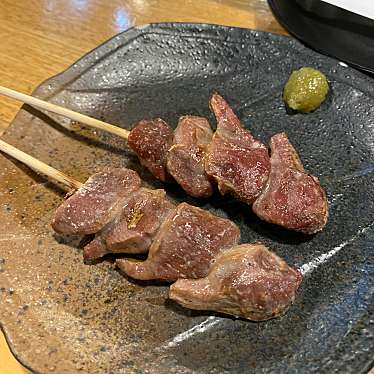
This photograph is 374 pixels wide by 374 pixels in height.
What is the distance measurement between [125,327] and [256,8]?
2908mm

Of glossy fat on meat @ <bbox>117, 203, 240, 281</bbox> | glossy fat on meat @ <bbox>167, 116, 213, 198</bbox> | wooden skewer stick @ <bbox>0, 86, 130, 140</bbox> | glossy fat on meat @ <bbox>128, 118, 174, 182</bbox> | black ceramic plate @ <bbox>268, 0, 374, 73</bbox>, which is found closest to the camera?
glossy fat on meat @ <bbox>117, 203, 240, 281</bbox>

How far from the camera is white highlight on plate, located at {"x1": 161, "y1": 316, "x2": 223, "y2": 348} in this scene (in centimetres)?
251

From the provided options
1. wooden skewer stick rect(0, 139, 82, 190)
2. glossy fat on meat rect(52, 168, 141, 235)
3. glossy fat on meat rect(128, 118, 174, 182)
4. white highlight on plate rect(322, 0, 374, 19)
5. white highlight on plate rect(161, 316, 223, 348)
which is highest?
white highlight on plate rect(322, 0, 374, 19)

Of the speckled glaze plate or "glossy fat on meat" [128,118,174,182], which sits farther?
"glossy fat on meat" [128,118,174,182]

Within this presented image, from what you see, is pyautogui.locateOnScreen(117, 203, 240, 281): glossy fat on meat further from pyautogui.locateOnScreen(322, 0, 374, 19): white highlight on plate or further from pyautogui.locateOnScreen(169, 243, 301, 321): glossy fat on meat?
pyautogui.locateOnScreen(322, 0, 374, 19): white highlight on plate

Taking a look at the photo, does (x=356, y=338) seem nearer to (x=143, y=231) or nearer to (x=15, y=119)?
(x=143, y=231)

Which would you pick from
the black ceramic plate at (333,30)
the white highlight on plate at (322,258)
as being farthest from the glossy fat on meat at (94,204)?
the black ceramic plate at (333,30)

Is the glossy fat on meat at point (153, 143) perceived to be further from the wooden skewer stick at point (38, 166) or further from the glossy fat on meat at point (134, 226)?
the wooden skewer stick at point (38, 166)

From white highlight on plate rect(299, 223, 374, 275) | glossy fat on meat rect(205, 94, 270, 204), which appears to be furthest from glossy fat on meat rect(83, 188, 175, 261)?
white highlight on plate rect(299, 223, 374, 275)

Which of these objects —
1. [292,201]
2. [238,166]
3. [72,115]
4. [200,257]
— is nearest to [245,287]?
[200,257]

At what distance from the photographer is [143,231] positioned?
258 cm

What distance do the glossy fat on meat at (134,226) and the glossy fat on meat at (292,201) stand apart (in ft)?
1.55

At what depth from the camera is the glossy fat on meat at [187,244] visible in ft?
8.23

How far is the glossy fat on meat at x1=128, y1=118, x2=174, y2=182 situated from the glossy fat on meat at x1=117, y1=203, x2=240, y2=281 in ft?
1.36
